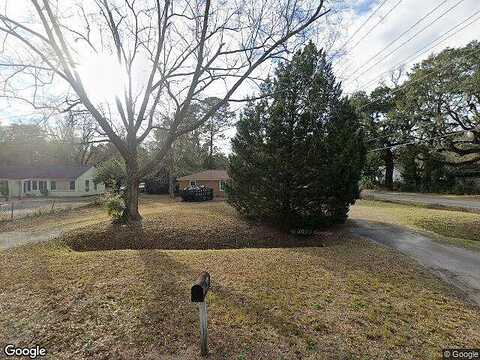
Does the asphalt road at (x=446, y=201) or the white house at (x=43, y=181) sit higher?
the white house at (x=43, y=181)

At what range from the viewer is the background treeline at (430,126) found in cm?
2277

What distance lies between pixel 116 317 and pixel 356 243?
22.3 feet

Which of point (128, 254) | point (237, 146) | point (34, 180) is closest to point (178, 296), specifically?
point (128, 254)

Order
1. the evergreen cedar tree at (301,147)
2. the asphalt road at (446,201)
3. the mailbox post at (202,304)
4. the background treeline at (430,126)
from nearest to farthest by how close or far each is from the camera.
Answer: the mailbox post at (202,304)
the evergreen cedar tree at (301,147)
the asphalt road at (446,201)
the background treeline at (430,126)

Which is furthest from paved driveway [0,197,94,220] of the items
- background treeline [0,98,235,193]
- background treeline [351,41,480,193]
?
background treeline [351,41,480,193]

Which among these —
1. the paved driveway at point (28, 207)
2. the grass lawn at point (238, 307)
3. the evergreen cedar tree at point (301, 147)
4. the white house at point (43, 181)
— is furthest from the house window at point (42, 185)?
the evergreen cedar tree at point (301, 147)

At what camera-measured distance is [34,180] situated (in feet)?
111

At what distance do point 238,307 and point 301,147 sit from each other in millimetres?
6308

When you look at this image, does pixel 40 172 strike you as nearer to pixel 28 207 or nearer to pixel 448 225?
pixel 28 207

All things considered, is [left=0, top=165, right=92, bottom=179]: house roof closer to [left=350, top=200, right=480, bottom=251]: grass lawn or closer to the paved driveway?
the paved driveway

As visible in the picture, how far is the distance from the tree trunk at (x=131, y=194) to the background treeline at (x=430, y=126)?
21.7m

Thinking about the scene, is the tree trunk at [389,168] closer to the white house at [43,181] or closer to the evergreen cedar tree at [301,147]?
the evergreen cedar tree at [301,147]

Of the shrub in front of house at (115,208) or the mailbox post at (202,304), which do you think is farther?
the shrub in front of house at (115,208)

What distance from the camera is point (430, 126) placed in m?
27.3
